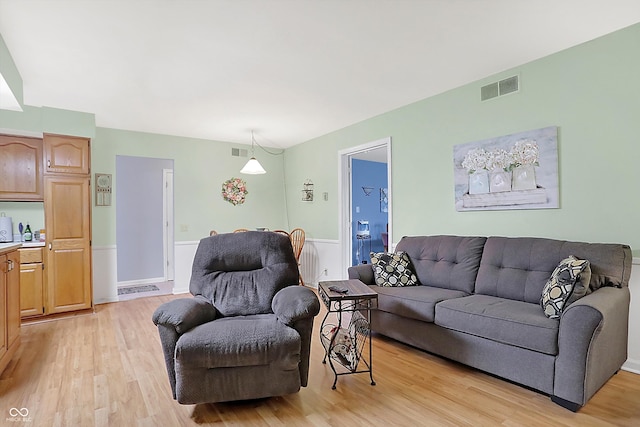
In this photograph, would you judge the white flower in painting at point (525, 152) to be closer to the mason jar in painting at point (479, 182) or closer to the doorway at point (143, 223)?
the mason jar in painting at point (479, 182)

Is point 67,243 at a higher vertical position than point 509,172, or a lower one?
lower

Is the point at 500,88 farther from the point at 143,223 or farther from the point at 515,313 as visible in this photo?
the point at 143,223

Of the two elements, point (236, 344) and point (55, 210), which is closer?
point (236, 344)

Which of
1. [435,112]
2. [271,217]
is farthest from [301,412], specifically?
[271,217]

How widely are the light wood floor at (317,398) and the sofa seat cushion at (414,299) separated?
13.7 inches

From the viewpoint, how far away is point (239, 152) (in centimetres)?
602

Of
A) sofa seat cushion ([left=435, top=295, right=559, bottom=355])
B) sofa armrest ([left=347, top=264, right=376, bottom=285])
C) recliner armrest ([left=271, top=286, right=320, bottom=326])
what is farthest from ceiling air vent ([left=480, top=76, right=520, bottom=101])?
recliner armrest ([left=271, top=286, right=320, bottom=326])

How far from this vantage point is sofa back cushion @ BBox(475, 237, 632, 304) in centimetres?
235

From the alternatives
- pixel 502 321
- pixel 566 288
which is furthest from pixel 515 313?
pixel 566 288

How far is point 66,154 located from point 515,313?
4.83 meters

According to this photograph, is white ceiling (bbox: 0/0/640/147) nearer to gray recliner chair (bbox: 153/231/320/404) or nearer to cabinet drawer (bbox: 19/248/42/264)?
cabinet drawer (bbox: 19/248/42/264)

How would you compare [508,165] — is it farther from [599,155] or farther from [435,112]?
[435,112]

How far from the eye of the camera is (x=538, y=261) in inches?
103

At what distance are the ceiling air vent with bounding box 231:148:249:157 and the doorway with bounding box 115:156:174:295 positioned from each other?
3.55 feet
